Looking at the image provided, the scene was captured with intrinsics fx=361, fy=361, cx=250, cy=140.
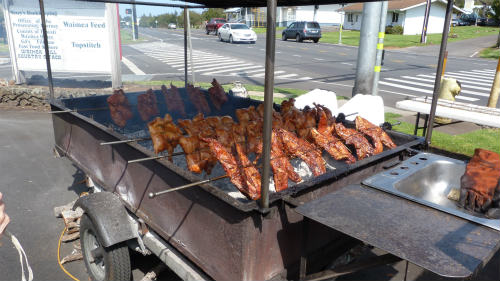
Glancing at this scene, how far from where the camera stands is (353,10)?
2167 inches

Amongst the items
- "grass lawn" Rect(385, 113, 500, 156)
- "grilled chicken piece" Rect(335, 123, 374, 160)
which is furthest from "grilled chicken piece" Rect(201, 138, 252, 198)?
"grass lawn" Rect(385, 113, 500, 156)

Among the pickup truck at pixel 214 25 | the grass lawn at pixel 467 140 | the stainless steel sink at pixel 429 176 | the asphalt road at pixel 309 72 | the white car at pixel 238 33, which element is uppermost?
the pickup truck at pixel 214 25

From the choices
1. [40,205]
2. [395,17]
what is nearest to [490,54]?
[395,17]

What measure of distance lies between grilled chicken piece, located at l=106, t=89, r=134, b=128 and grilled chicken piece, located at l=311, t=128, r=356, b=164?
2663 millimetres

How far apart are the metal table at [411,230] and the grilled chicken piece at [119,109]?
3.47m

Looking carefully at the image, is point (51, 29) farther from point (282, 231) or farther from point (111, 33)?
point (282, 231)

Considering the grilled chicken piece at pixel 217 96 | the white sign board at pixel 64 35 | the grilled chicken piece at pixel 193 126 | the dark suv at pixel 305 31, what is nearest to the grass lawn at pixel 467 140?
the grilled chicken piece at pixel 217 96

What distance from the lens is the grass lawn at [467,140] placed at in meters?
6.64

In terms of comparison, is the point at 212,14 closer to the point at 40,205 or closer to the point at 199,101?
the point at 199,101

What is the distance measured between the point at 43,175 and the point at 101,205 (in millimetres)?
3670

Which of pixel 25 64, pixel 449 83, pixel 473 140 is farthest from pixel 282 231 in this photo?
pixel 25 64

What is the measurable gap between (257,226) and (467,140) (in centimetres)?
673

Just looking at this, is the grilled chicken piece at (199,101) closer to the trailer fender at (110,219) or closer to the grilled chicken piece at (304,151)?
the grilled chicken piece at (304,151)

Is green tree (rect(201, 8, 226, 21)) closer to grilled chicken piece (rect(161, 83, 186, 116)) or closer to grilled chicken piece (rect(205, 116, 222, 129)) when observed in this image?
grilled chicken piece (rect(161, 83, 186, 116))
